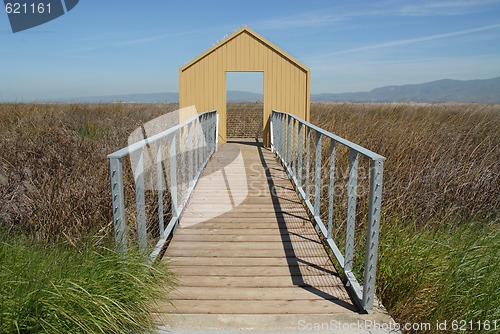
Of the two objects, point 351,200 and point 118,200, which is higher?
point 118,200

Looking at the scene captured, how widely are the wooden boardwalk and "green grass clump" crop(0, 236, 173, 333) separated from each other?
1.02 feet

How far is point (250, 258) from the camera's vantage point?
393cm

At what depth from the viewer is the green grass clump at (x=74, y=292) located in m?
2.19

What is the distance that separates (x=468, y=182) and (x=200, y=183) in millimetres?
4060

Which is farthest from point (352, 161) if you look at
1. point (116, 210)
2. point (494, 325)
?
point (116, 210)

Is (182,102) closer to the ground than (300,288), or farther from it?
farther from it

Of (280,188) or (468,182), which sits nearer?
(468,182)

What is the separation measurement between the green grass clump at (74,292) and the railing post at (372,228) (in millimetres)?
1379

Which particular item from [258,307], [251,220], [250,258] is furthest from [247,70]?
[258,307]

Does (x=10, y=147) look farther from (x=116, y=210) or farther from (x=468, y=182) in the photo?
(x=468, y=182)

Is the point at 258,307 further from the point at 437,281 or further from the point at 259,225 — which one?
the point at 259,225

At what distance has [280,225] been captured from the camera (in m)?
4.92

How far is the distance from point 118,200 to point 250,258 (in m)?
1.62

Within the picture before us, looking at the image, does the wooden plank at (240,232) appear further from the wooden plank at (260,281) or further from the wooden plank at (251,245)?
the wooden plank at (260,281)
